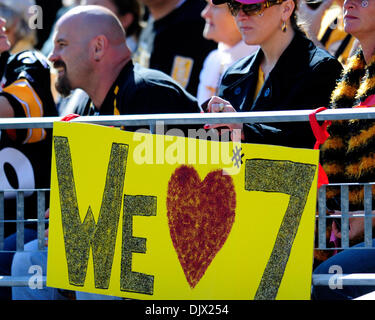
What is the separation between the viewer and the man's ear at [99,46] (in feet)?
16.7

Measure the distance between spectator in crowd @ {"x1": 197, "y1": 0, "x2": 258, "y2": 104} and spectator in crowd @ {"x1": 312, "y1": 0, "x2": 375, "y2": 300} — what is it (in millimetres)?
1776

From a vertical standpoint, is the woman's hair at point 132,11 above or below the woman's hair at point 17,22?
above

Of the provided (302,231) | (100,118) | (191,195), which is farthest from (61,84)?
(302,231)

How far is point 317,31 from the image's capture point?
558 centimetres

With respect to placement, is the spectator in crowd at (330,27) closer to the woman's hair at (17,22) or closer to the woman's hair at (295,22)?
the woman's hair at (295,22)

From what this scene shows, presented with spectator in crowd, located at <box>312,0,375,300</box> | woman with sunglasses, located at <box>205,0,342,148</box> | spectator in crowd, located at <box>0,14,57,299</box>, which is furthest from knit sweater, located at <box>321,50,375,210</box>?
spectator in crowd, located at <box>0,14,57,299</box>

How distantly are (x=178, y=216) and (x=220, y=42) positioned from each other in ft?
8.88

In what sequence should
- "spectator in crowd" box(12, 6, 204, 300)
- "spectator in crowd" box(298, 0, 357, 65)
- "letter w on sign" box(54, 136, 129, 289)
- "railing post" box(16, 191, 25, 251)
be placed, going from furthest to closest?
1. "spectator in crowd" box(298, 0, 357, 65)
2. "spectator in crowd" box(12, 6, 204, 300)
3. "railing post" box(16, 191, 25, 251)
4. "letter w on sign" box(54, 136, 129, 289)

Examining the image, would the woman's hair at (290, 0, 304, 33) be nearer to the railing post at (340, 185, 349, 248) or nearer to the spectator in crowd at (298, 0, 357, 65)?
the spectator in crowd at (298, 0, 357, 65)

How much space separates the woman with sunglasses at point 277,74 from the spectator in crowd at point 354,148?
0.39ft

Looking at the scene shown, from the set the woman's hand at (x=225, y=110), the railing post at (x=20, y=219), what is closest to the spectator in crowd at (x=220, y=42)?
the woman's hand at (x=225, y=110)

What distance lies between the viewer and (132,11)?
6680mm

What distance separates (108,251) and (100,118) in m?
0.54

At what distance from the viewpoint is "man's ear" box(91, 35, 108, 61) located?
5.09 meters
